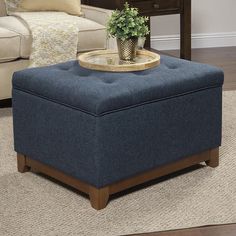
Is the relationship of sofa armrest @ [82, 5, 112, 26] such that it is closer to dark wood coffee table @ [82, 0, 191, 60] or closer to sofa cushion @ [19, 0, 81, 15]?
sofa cushion @ [19, 0, 81, 15]

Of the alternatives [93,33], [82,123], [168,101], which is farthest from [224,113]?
[82,123]

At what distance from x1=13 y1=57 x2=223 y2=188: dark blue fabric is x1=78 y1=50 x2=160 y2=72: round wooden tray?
6cm

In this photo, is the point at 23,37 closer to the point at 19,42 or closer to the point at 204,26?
the point at 19,42

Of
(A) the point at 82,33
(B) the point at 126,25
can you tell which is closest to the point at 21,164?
(B) the point at 126,25

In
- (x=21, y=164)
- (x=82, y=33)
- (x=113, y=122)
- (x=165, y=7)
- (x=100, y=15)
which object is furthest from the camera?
(x=165, y=7)

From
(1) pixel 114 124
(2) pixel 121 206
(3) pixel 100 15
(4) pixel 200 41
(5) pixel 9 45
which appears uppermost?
(3) pixel 100 15

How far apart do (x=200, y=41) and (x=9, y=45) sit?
7.36ft

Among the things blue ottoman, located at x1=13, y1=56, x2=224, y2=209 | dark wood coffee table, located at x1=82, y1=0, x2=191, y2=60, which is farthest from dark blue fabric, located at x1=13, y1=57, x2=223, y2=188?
dark wood coffee table, located at x1=82, y1=0, x2=191, y2=60

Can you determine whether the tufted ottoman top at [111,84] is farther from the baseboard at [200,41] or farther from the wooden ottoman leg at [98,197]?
the baseboard at [200,41]

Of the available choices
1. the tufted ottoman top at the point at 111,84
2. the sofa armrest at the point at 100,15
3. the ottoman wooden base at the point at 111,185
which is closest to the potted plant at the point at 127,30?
the tufted ottoman top at the point at 111,84

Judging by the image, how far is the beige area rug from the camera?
7.67 feet

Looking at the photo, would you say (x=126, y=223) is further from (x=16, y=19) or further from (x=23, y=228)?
(x=16, y=19)

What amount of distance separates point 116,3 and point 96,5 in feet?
0.89

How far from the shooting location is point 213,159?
285 cm
